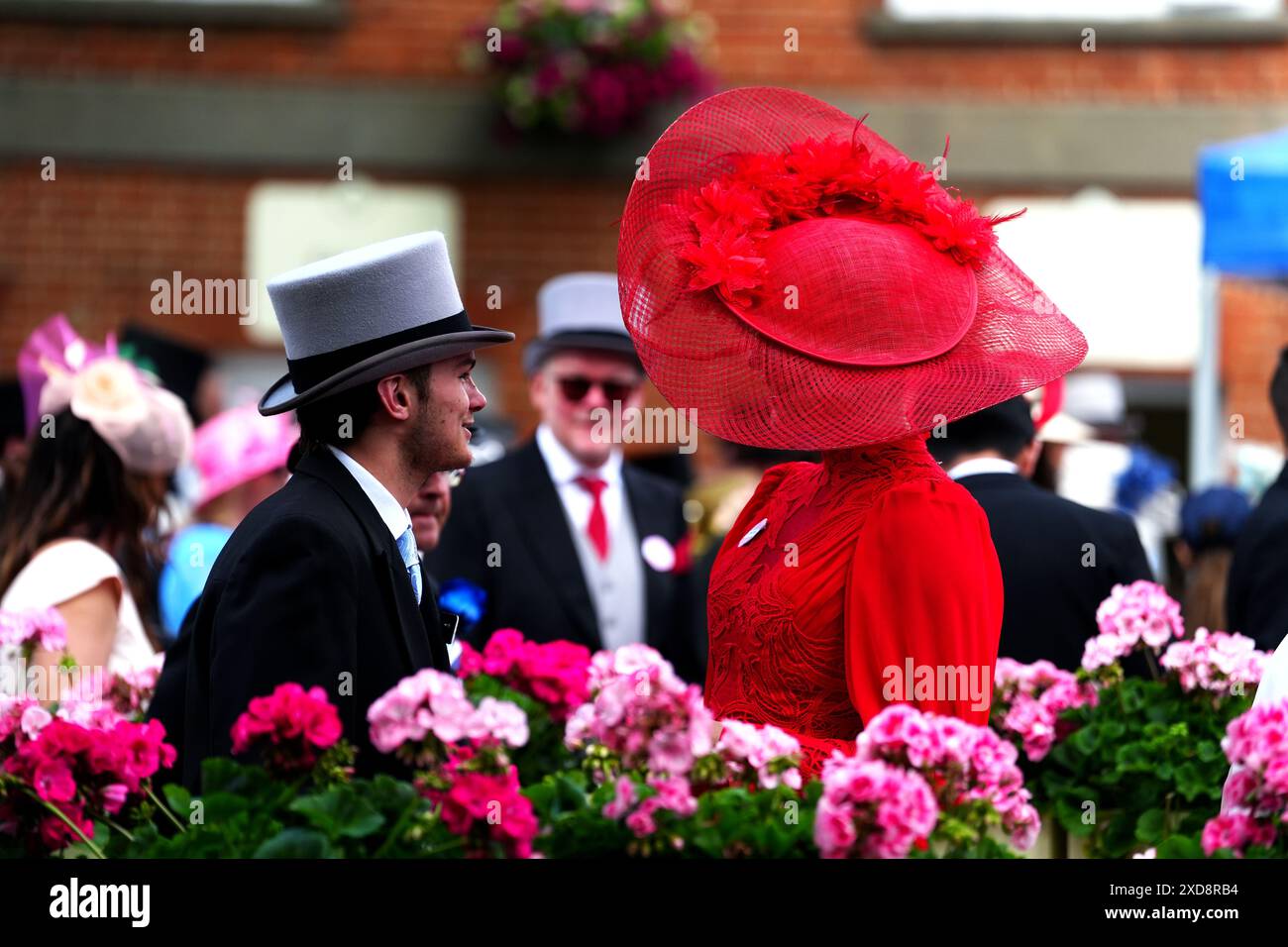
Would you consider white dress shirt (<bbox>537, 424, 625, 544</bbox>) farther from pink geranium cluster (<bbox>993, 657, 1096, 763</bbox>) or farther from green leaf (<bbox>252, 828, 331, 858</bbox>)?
green leaf (<bbox>252, 828, 331, 858</bbox>)

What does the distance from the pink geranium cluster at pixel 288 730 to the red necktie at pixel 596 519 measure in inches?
139

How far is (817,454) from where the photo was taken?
19.4 feet

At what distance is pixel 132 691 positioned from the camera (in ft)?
11.8

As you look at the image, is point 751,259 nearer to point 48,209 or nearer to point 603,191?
point 603,191

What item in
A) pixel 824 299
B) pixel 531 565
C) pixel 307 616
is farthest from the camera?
pixel 531 565

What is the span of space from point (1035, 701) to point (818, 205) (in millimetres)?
1113

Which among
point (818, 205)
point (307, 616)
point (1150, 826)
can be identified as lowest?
point (1150, 826)

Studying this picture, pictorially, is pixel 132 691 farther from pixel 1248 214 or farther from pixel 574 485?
pixel 1248 214

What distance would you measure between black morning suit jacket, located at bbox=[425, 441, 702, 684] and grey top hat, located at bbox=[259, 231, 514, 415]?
2350mm

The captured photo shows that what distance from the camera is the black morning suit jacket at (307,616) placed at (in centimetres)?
270

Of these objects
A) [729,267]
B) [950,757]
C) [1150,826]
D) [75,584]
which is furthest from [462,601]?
[950,757]

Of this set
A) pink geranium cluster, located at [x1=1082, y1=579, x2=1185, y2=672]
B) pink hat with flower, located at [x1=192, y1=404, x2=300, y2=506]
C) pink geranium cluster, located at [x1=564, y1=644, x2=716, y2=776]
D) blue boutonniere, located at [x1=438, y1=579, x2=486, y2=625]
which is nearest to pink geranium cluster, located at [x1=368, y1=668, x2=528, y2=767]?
pink geranium cluster, located at [x1=564, y1=644, x2=716, y2=776]

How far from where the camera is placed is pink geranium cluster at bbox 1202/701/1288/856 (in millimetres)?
2203

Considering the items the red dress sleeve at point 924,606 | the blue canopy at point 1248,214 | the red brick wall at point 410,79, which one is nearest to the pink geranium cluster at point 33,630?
the red dress sleeve at point 924,606
